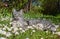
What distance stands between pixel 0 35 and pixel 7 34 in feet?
0.97

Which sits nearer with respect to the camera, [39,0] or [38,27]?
[38,27]

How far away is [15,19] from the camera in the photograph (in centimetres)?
1212

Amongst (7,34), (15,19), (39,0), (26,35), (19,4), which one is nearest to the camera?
(7,34)

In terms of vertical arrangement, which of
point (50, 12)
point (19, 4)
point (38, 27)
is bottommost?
point (50, 12)

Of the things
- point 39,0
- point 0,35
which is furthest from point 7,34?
point 39,0

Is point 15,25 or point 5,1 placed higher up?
point 15,25

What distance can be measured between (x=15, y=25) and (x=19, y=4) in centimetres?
2085

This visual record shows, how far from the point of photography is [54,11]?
3606 cm

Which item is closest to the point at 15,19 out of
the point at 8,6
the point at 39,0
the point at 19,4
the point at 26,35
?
the point at 26,35

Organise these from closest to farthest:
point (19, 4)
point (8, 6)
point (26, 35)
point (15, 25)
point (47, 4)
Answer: point (26, 35) < point (15, 25) < point (8, 6) < point (19, 4) < point (47, 4)

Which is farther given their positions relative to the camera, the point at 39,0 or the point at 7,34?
the point at 39,0

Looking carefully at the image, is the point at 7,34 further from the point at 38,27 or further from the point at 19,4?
the point at 19,4

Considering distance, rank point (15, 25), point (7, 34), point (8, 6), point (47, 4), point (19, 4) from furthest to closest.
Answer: point (47, 4)
point (19, 4)
point (8, 6)
point (15, 25)
point (7, 34)

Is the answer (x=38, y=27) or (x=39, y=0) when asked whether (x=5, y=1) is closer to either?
(x=39, y=0)
